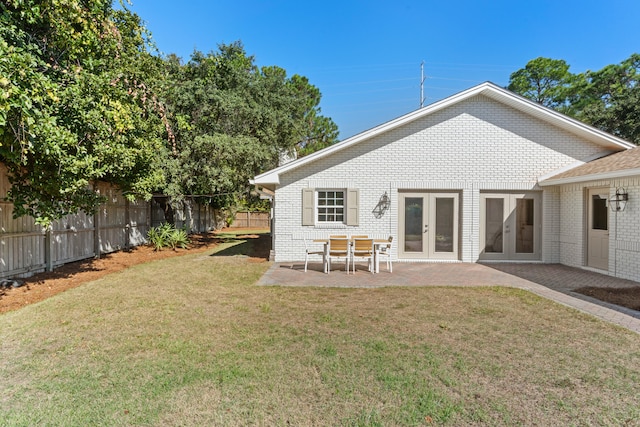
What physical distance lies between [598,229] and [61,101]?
1332 centimetres

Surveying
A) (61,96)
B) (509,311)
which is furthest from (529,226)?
(61,96)

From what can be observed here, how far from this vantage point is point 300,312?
571 centimetres

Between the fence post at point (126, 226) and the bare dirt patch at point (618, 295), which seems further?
the fence post at point (126, 226)

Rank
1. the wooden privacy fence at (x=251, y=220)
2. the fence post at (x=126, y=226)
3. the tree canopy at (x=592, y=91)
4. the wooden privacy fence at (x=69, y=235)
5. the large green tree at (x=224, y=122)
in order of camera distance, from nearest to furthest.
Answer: the wooden privacy fence at (x=69, y=235) → the large green tree at (x=224, y=122) → the fence post at (x=126, y=226) → the tree canopy at (x=592, y=91) → the wooden privacy fence at (x=251, y=220)

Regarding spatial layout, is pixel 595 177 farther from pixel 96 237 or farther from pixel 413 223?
pixel 96 237

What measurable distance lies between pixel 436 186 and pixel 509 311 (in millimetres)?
6111

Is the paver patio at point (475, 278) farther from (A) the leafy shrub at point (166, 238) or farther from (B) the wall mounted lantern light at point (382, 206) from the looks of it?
(A) the leafy shrub at point (166, 238)

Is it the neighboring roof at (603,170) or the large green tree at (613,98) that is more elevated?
the large green tree at (613,98)

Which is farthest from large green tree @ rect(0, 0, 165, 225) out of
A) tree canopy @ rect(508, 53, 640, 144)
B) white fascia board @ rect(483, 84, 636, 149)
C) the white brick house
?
tree canopy @ rect(508, 53, 640, 144)

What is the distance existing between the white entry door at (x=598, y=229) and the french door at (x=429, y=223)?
3632 millimetres

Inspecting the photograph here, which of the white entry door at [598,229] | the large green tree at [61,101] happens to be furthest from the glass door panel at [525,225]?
the large green tree at [61,101]

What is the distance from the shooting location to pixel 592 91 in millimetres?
30875

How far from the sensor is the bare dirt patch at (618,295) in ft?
20.7

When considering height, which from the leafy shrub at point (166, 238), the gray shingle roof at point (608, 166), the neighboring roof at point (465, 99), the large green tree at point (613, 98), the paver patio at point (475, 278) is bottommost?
the paver patio at point (475, 278)
